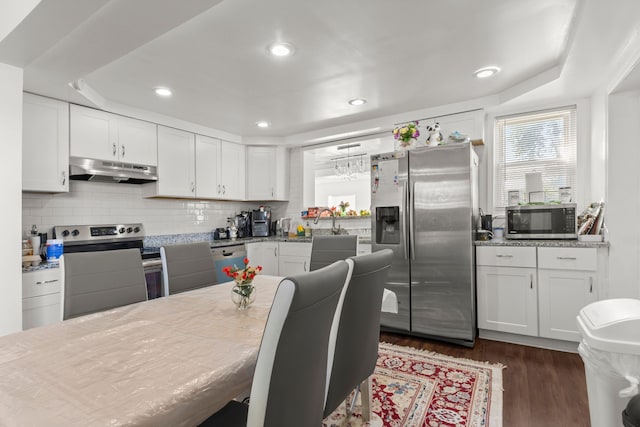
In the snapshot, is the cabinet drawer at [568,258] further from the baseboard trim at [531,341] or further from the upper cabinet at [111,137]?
the upper cabinet at [111,137]

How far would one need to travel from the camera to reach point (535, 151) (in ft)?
11.5

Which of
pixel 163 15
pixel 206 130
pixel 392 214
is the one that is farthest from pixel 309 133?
pixel 163 15

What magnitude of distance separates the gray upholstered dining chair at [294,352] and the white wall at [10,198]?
2239 mm

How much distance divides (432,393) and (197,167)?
3538 mm

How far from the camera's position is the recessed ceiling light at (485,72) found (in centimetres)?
273

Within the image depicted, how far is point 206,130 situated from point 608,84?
13.6 feet

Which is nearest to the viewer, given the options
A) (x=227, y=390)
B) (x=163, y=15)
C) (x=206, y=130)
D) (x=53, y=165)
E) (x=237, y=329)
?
(x=227, y=390)

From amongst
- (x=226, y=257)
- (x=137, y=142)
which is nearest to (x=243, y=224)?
(x=226, y=257)

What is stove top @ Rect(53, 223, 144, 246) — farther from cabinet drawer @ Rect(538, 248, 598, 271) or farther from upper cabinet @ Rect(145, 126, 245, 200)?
cabinet drawer @ Rect(538, 248, 598, 271)

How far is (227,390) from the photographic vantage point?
0.96 meters

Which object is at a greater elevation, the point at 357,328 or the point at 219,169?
the point at 219,169

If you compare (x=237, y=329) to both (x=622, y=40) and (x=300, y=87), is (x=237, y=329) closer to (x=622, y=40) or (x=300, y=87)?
(x=300, y=87)

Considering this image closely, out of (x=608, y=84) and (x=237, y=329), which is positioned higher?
(x=608, y=84)

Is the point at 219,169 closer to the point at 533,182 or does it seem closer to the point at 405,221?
the point at 405,221
